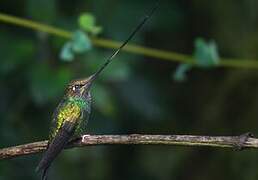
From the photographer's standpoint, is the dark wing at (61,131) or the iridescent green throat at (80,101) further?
the iridescent green throat at (80,101)

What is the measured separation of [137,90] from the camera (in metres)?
3.75

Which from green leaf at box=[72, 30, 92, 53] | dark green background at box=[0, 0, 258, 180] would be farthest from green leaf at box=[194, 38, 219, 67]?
green leaf at box=[72, 30, 92, 53]

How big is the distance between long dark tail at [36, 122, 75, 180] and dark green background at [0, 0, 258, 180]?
37.2 inches

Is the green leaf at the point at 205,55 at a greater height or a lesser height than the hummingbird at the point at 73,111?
greater

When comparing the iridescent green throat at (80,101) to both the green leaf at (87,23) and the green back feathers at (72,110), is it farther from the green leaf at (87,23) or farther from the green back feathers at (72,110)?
the green leaf at (87,23)

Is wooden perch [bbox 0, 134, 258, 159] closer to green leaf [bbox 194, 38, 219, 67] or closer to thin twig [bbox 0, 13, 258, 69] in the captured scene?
thin twig [bbox 0, 13, 258, 69]

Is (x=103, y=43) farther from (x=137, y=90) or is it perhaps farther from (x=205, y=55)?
(x=137, y=90)

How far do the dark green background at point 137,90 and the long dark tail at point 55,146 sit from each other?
945mm

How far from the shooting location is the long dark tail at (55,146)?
214cm

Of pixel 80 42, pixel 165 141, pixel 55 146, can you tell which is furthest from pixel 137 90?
pixel 165 141

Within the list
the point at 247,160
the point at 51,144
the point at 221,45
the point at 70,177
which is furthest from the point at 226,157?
the point at 51,144

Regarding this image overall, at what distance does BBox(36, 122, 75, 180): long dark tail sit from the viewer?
2.14 m

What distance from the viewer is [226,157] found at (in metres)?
4.22

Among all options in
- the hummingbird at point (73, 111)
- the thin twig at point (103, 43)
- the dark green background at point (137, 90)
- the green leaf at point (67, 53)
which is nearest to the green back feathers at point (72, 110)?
the hummingbird at point (73, 111)
